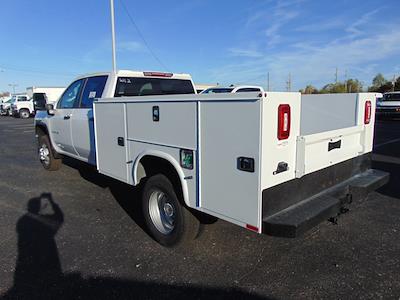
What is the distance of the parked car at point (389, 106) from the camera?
846 inches

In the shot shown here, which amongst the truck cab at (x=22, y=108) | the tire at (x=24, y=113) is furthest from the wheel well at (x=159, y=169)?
the tire at (x=24, y=113)

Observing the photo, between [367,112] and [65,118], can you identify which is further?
[65,118]

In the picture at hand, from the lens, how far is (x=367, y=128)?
4094mm

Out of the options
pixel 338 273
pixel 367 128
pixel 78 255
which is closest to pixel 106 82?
pixel 78 255

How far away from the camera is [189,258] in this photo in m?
3.62

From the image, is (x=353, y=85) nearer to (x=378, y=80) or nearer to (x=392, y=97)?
(x=378, y=80)

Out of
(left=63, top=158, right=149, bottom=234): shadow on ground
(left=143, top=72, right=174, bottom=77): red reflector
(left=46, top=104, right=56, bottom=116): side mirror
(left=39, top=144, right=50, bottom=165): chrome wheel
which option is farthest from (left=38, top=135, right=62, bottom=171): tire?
(left=143, top=72, right=174, bottom=77): red reflector

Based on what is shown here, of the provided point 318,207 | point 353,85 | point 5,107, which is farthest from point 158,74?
point 353,85

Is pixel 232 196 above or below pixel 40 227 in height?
above

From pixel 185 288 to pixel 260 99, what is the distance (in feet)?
5.87

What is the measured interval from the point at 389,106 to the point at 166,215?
21761mm

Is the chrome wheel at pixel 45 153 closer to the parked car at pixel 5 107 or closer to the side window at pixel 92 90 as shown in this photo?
the side window at pixel 92 90

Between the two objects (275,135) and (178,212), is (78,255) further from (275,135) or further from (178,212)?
(275,135)

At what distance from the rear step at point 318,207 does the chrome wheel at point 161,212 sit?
1470mm
